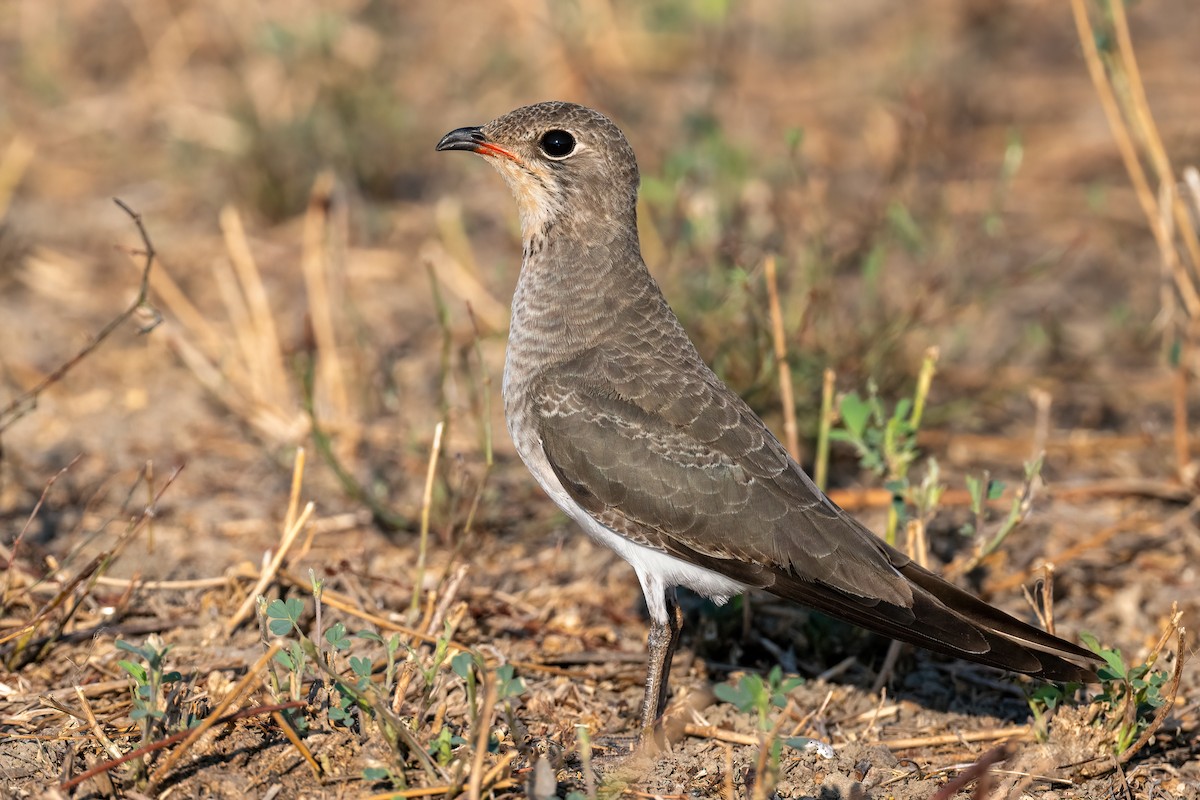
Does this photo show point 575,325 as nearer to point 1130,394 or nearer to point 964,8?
point 1130,394

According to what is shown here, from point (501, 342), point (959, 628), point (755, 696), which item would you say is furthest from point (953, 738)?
point (501, 342)

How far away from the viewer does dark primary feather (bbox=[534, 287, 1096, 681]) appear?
397 cm

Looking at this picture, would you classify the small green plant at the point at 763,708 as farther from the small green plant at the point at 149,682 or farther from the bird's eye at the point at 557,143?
the bird's eye at the point at 557,143

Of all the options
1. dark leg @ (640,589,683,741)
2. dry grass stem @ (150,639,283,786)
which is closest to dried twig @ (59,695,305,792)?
dry grass stem @ (150,639,283,786)

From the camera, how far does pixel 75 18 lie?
8.99 metres

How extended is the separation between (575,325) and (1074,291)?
3899 millimetres

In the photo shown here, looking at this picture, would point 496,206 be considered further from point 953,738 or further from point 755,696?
point 755,696

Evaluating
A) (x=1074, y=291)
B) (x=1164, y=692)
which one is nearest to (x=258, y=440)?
(x=1164, y=692)

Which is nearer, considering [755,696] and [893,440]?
[755,696]

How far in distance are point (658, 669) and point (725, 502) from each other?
0.62 m

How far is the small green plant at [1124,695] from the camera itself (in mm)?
3836

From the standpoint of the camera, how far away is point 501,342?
22.4 ft

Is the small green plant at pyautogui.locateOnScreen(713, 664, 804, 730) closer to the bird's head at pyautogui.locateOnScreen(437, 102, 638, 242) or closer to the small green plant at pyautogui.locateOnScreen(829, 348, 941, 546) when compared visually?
the small green plant at pyautogui.locateOnScreen(829, 348, 941, 546)

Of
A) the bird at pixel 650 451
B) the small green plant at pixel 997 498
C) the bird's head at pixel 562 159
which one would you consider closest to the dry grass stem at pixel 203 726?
the bird at pixel 650 451
